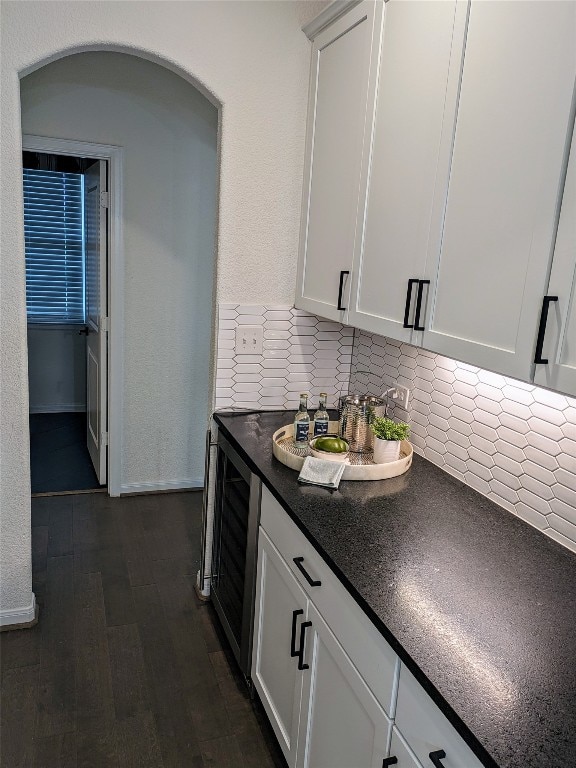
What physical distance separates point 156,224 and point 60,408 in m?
2.83

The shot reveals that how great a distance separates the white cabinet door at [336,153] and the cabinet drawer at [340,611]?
786 millimetres

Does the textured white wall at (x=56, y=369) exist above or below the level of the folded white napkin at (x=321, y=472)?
below

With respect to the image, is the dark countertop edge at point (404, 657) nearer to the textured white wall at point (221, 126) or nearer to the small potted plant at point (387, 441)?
the small potted plant at point (387, 441)

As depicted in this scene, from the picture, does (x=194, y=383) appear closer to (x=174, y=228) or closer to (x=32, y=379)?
(x=174, y=228)

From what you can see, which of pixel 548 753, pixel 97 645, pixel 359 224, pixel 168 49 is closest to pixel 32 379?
pixel 97 645

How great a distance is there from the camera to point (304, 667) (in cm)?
169

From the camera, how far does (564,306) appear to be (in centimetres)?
123

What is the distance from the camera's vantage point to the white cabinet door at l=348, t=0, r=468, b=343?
1591 mm

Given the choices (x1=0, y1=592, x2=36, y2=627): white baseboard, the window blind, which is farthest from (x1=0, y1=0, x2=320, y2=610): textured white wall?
the window blind

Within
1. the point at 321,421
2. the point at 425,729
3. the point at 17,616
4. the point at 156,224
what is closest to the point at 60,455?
the point at 156,224

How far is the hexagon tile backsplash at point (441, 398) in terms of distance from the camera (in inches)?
64.8

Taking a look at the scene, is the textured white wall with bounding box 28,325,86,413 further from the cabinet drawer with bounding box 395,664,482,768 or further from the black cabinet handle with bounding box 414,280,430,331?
the cabinet drawer with bounding box 395,664,482,768

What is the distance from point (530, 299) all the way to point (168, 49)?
66.9 inches

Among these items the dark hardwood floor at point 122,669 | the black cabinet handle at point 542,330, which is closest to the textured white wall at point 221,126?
the dark hardwood floor at point 122,669
